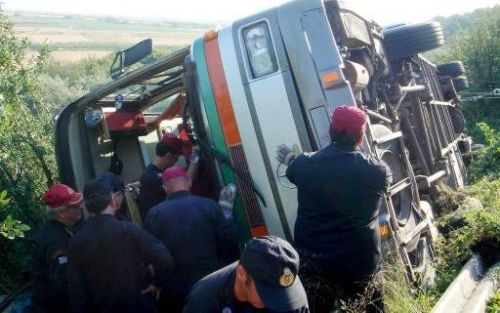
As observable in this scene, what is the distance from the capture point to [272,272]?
1.91 meters

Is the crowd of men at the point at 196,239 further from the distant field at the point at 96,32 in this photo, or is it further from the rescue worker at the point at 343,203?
the distant field at the point at 96,32

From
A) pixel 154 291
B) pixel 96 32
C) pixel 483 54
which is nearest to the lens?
pixel 154 291

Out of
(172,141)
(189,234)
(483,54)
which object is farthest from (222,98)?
(483,54)

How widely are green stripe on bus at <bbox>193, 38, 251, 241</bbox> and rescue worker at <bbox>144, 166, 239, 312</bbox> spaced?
0.40 m

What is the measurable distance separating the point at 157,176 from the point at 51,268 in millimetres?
1238

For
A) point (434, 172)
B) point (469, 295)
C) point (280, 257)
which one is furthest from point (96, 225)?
point (434, 172)

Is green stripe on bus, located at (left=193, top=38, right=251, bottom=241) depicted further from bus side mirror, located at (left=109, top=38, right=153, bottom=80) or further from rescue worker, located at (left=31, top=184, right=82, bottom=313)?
rescue worker, located at (left=31, top=184, right=82, bottom=313)

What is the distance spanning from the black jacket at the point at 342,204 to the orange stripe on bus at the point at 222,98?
0.76m

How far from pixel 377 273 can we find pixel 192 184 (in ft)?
5.86

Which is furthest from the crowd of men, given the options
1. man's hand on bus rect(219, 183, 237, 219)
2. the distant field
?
the distant field

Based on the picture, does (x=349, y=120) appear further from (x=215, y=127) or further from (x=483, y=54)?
(x=483, y=54)

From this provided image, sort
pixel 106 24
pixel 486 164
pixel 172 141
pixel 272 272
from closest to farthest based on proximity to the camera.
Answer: pixel 272 272
pixel 172 141
pixel 486 164
pixel 106 24

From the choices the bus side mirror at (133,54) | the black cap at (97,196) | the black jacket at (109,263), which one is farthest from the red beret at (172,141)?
the black jacket at (109,263)

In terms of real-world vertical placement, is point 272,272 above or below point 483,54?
below
